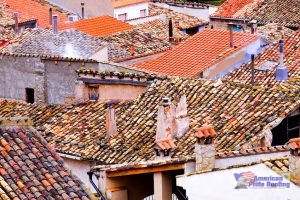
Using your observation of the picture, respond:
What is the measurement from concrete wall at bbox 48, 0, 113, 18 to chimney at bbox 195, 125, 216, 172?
37222 mm

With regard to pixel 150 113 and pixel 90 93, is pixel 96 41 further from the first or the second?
pixel 150 113

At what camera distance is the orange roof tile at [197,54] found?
3656 centimetres

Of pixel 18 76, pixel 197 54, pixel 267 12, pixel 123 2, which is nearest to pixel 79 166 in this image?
pixel 18 76

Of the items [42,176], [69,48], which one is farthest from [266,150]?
[69,48]

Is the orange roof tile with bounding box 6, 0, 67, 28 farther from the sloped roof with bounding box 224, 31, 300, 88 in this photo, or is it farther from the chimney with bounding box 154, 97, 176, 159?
the chimney with bounding box 154, 97, 176, 159

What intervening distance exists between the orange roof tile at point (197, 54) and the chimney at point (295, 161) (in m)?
18.4

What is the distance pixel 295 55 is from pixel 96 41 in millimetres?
6799

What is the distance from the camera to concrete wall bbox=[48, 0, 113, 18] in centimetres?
5734

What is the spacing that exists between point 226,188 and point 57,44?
2066 cm

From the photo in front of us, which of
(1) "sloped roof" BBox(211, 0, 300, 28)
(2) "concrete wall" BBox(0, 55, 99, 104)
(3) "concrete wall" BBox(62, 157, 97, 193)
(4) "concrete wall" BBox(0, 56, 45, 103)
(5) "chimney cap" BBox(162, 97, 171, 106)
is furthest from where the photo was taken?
(1) "sloped roof" BBox(211, 0, 300, 28)

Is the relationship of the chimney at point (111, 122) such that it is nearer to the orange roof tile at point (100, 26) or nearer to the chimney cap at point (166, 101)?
the chimney cap at point (166, 101)

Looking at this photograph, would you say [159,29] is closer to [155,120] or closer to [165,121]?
[155,120]

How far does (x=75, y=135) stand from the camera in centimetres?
2794

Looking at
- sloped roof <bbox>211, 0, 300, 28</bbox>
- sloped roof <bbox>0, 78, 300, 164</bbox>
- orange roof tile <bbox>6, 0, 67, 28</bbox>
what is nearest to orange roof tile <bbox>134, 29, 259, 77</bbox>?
sloped roof <bbox>0, 78, 300, 164</bbox>
